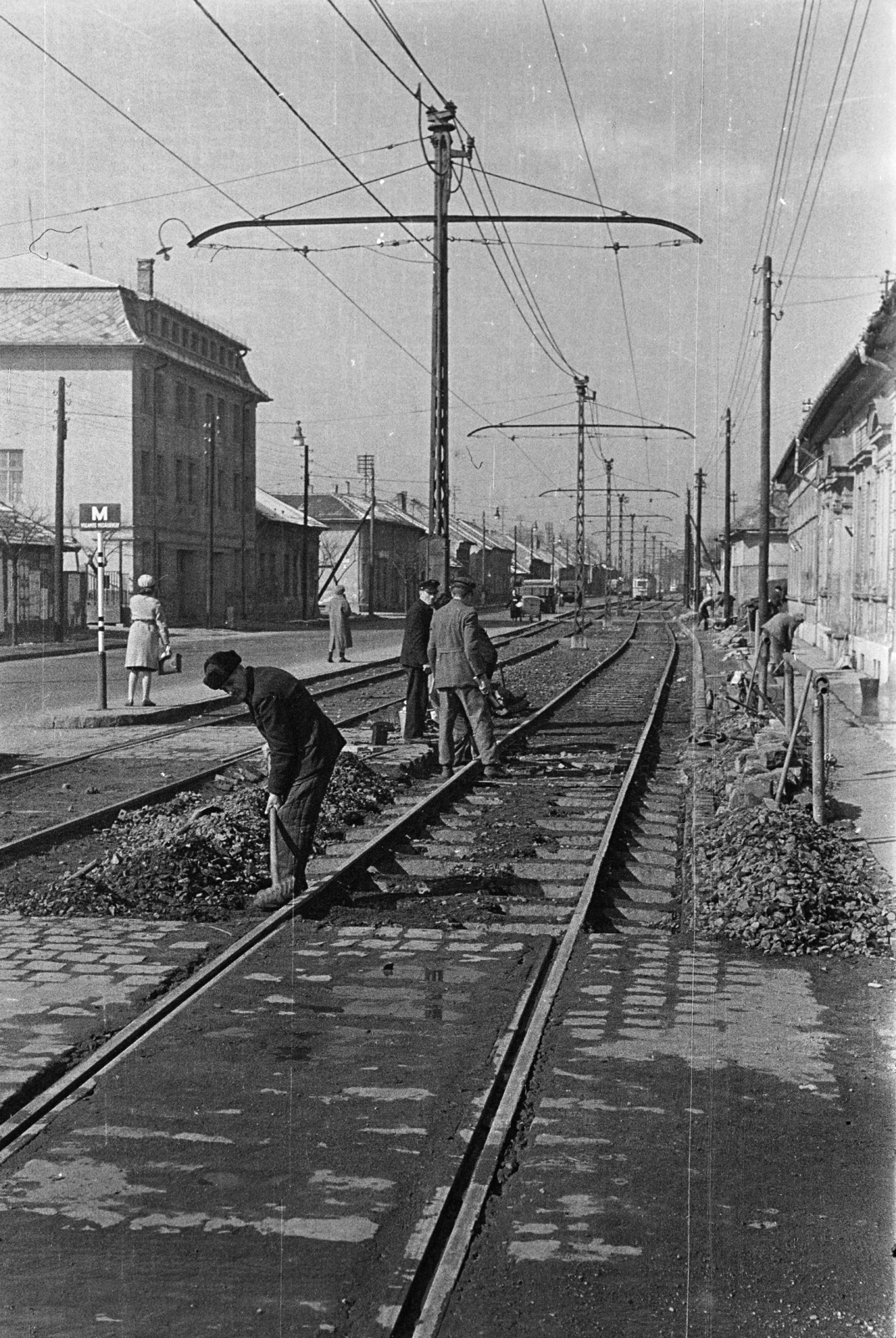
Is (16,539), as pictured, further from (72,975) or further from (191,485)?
(72,975)

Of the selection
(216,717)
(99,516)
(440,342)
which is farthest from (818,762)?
(99,516)

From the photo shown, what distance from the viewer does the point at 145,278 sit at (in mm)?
59719

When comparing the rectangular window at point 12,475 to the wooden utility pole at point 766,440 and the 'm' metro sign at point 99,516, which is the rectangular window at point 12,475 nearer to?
the wooden utility pole at point 766,440

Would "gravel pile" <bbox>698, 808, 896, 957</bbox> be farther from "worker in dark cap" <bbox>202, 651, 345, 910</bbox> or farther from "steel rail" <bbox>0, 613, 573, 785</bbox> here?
"steel rail" <bbox>0, 613, 573, 785</bbox>

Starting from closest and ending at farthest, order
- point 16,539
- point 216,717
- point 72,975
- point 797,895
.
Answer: point 72,975, point 797,895, point 216,717, point 16,539

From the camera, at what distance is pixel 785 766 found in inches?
440

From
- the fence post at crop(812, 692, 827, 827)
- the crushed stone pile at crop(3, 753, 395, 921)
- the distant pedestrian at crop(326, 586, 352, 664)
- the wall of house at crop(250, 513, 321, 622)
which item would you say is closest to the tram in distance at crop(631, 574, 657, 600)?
the wall of house at crop(250, 513, 321, 622)

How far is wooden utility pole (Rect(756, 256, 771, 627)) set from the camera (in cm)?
3112

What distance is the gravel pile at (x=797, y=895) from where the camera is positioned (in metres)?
7.65

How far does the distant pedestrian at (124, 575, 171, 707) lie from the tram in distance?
115 metres

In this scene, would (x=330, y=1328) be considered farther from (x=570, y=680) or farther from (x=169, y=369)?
(x=169, y=369)

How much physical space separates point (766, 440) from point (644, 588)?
364 ft

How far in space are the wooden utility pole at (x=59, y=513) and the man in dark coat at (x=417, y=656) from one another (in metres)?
23.5

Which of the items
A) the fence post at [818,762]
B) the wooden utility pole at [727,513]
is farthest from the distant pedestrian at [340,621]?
the wooden utility pole at [727,513]
